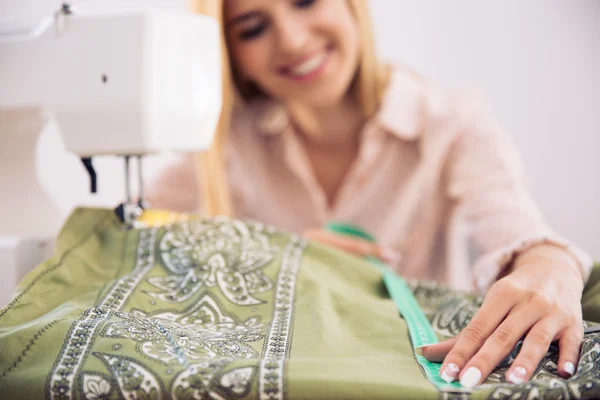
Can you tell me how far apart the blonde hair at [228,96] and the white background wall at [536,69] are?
0.62 metres

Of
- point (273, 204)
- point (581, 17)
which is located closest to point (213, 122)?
point (273, 204)

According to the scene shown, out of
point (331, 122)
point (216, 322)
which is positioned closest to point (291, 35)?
point (331, 122)

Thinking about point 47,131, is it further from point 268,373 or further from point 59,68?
point 268,373

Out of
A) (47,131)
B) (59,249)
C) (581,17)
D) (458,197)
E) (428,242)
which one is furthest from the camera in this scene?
(581,17)

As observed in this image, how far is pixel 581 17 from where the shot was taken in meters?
1.89

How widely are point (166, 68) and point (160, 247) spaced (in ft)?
0.86

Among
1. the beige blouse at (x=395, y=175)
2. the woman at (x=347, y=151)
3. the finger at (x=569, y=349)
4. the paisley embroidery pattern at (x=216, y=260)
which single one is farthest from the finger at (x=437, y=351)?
the beige blouse at (x=395, y=175)

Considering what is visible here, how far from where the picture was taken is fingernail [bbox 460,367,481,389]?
48 centimetres

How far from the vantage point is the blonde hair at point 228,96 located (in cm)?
135

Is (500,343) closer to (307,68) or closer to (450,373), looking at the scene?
(450,373)

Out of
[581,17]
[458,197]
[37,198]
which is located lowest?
[458,197]

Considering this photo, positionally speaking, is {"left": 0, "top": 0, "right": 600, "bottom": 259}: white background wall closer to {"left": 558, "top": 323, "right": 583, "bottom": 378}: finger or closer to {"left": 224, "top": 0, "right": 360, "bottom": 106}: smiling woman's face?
{"left": 224, "top": 0, "right": 360, "bottom": 106}: smiling woman's face

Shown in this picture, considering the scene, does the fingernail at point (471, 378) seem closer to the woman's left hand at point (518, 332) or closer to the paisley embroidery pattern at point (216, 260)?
the woman's left hand at point (518, 332)

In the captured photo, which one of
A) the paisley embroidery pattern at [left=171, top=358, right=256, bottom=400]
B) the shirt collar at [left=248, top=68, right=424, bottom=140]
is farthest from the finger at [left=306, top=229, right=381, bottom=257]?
the paisley embroidery pattern at [left=171, top=358, right=256, bottom=400]
